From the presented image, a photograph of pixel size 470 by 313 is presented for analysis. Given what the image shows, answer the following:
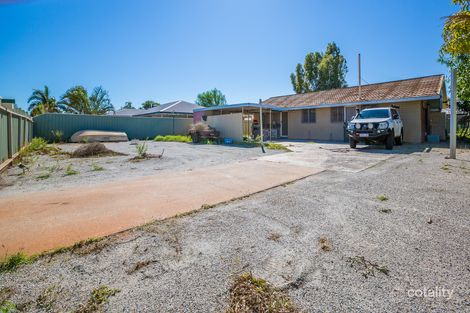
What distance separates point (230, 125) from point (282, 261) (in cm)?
1487

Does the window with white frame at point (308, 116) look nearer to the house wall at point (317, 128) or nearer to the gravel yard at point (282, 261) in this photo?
the house wall at point (317, 128)

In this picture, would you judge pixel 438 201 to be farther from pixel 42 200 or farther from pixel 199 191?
pixel 42 200

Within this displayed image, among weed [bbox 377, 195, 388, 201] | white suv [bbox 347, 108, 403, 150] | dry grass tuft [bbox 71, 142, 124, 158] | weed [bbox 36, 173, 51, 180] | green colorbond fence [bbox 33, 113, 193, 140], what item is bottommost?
weed [bbox 377, 195, 388, 201]

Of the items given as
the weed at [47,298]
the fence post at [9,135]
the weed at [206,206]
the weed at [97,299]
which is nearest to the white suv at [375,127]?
the weed at [206,206]

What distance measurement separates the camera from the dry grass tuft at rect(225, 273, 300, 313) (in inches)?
62.5

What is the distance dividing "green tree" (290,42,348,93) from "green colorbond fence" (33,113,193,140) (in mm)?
20424

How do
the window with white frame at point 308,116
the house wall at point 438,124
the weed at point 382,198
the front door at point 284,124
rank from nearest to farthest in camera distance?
the weed at point 382,198, the house wall at point 438,124, the window with white frame at point 308,116, the front door at point 284,124

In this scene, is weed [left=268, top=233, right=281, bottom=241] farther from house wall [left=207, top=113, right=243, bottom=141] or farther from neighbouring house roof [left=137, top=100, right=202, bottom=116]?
neighbouring house roof [left=137, top=100, right=202, bottom=116]

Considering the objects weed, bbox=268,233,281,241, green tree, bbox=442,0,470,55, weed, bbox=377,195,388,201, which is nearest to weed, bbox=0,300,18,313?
weed, bbox=268,233,281,241

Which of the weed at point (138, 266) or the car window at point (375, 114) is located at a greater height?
the car window at point (375, 114)

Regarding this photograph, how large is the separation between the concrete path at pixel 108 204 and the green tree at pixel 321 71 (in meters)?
32.9

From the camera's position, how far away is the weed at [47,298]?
164 centimetres

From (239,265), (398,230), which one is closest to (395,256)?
(398,230)

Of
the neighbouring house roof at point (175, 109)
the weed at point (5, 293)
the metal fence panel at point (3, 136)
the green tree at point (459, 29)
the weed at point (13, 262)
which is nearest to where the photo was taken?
the weed at point (5, 293)
